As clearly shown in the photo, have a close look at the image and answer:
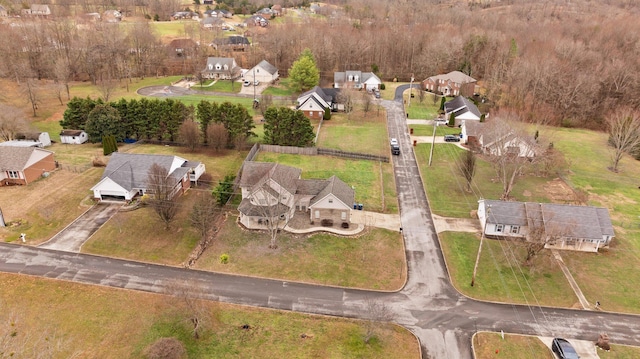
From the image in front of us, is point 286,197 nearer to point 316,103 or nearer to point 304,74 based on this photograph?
point 316,103

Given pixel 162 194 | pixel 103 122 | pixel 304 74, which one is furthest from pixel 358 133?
pixel 103 122

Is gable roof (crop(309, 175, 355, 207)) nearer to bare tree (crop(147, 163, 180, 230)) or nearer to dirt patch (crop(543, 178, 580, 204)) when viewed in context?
bare tree (crop(147, 163, 180, 230))

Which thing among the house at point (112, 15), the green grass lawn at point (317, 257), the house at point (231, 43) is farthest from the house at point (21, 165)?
the house at point (112, 15)

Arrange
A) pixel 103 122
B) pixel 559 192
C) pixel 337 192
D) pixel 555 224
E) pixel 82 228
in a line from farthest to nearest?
pixel 103 122
pixel 559 192
pixel 337 192
pixel 82 228
pixel 555 224

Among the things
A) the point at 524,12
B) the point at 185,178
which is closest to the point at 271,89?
the point at 185,178

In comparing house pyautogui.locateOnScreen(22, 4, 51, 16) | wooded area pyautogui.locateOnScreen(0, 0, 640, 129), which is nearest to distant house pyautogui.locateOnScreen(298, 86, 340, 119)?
wooded area pyautogui.locateOnScreen(0, 0, 640, 129)

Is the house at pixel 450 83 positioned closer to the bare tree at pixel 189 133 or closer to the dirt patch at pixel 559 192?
→ the dirt patch at pixel 559 192

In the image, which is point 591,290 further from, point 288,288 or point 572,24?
point 572,24
